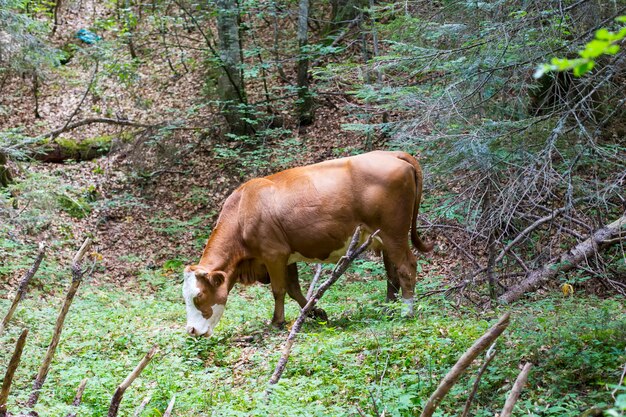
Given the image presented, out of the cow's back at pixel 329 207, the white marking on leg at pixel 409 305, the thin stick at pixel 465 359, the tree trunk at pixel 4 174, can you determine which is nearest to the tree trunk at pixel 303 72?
the tree trunk at pixel 4 174

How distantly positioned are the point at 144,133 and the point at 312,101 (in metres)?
5.15

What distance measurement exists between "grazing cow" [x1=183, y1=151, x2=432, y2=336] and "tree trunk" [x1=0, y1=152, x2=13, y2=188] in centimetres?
732

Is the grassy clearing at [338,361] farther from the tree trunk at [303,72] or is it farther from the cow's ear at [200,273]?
the tree trunk at [303,72]

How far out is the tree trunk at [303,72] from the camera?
1745 centimetres

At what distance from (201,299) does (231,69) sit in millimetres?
10640

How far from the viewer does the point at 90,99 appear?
2172 centimetres

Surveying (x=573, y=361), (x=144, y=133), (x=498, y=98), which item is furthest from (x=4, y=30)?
(x=573, y=361)

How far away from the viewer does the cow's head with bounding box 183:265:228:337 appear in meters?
8.39

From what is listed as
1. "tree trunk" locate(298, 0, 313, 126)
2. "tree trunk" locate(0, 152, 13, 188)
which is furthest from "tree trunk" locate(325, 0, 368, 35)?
"tree trunk" locate(0, 152, 13, 188)

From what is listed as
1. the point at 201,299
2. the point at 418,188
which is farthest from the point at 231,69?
the point at 201,299

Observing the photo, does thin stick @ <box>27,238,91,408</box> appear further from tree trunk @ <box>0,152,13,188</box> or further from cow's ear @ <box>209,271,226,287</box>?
tree trunk @ <box>0,152,13,188</box>

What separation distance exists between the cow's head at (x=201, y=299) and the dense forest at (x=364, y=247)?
20cm

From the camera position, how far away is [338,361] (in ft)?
21.2

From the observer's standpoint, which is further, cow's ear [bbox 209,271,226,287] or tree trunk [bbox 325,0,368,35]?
tree trunk [bbox 325,0,368,35]
